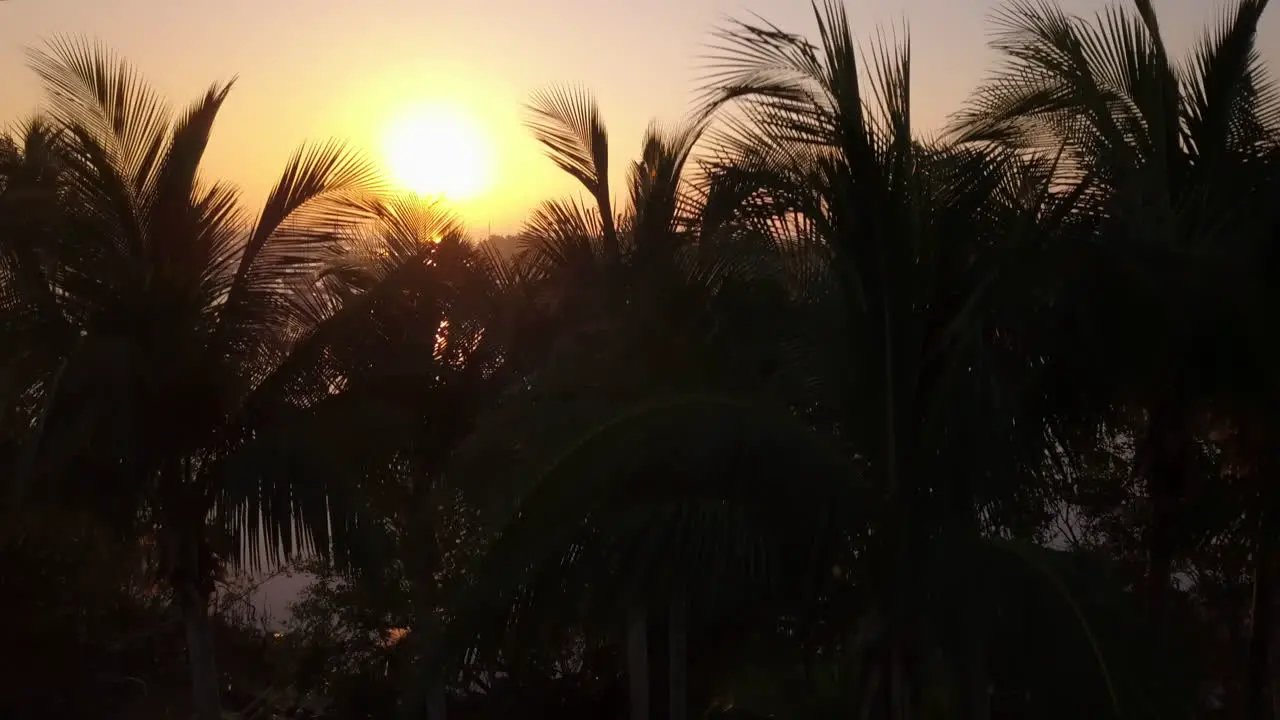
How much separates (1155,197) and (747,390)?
2733mm

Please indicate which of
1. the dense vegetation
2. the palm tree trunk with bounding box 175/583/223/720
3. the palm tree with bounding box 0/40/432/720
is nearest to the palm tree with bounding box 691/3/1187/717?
the dense vegetation

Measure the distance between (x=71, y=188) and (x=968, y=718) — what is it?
6.12 metres

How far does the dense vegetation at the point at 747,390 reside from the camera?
166 inches

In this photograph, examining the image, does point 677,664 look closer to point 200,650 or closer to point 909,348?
point 200,650

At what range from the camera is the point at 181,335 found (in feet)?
22.3

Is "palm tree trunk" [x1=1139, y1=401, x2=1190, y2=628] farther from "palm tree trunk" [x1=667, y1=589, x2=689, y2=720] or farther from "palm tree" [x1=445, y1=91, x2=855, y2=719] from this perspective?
"palm tree trunk" [x1=667, y1=589, x2=689, y2=720]

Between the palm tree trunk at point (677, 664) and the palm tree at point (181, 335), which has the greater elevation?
the palm tree at point (181, 335)

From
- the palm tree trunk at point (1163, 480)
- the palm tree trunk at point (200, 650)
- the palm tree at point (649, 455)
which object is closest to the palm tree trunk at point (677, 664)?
the palm tree at point (649, 455)

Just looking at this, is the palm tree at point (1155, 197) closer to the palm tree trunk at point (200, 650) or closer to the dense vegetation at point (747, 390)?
the dense vegetation at point (747, 390)

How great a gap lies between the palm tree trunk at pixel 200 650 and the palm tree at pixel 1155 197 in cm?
579

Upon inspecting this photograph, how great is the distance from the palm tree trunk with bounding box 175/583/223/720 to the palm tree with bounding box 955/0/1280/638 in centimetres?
579

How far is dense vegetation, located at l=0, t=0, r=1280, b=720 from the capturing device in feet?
13.8

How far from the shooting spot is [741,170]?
15.9ft

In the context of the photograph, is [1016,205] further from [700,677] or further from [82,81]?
[700,677]
